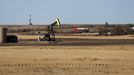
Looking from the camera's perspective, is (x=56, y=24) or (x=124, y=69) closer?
(x=124, y=69)

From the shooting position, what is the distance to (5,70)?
23.7 metres

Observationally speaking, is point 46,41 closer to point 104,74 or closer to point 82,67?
point 82,67

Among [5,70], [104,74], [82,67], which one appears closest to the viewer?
[104,74]

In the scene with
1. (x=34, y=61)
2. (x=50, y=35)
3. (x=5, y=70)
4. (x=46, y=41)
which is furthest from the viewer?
(x=50, y=35)

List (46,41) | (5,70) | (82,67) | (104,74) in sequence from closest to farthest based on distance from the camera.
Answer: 1. (104,74)
2. (5,70)
3. (82,67)
4. (46,41)

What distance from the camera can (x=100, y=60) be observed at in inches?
1178

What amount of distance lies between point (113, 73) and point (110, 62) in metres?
6.09

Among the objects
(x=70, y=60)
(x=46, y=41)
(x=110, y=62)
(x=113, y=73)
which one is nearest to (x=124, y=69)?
(x=113, y=73)

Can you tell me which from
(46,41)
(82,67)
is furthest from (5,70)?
(46,41)

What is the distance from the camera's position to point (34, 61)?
96.3ft

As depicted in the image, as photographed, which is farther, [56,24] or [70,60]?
[56,24]

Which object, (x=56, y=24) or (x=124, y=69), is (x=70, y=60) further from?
(x=56, y=24)

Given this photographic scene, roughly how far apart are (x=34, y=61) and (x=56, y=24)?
3307cm

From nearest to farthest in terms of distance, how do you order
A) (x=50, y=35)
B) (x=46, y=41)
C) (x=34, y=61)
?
1. (x=34, y=61)
2. (x=46, y=41)
3. (x=50, y=35)
